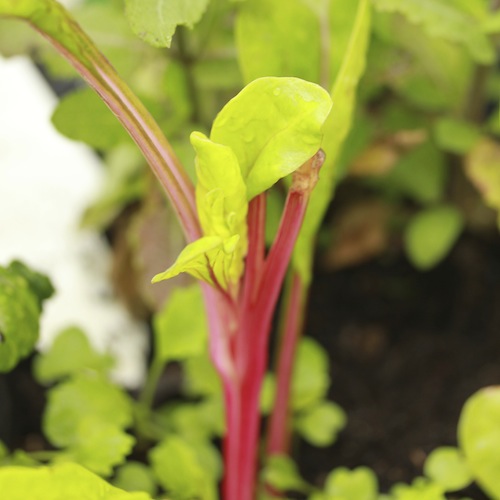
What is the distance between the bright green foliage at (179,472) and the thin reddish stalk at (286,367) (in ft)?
0.35

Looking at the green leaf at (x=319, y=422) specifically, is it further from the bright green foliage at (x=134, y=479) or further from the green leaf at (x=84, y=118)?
the green leaf at (x=84, y=118)

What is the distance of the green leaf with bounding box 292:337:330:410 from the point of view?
57cm

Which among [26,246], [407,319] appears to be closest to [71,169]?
[26,246]

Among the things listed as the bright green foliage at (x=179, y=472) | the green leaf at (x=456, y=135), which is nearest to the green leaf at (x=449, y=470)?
the bright green foliage at (x=179, y=472)

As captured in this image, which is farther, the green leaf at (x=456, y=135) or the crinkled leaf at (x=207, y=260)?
the green leaf at (x=456, y=135)

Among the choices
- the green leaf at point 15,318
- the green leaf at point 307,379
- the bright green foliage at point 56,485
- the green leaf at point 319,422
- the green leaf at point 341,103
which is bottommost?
the bright green foliage at point 56,485

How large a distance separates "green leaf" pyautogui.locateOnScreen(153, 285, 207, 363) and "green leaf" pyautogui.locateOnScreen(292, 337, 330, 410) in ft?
0.28

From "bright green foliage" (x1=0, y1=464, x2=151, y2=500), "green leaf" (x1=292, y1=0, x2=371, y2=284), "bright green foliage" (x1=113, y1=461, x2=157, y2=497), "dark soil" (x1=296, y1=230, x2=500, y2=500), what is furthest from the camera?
"dark soil" (x1=296, y1=230, x2=500, y2=500)

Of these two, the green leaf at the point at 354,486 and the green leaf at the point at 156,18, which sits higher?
the green leaf at the point at 156,18

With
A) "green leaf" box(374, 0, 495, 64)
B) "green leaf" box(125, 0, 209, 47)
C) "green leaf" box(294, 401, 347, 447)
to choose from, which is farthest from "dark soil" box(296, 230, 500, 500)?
"green leaf" box(125, 0, 209, 47)

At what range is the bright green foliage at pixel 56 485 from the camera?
0.30 m

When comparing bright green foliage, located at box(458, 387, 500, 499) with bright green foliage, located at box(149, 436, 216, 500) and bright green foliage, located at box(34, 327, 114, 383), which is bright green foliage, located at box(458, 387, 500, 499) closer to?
bright green foliage, located at box(149, 436, 216, 500)

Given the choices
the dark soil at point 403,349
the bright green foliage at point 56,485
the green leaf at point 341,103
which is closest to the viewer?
the bright green foliage at point 56,485

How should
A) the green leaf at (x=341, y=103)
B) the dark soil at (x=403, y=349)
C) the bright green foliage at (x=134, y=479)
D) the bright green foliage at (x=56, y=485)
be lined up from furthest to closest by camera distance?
1. the dark soil at (x=403, y=349)
2. the bright green foliage at (x=134, y=479)
3. the green leaf at (x=341, y=103)
4. the bright green foliage at (x=56, y=485)
